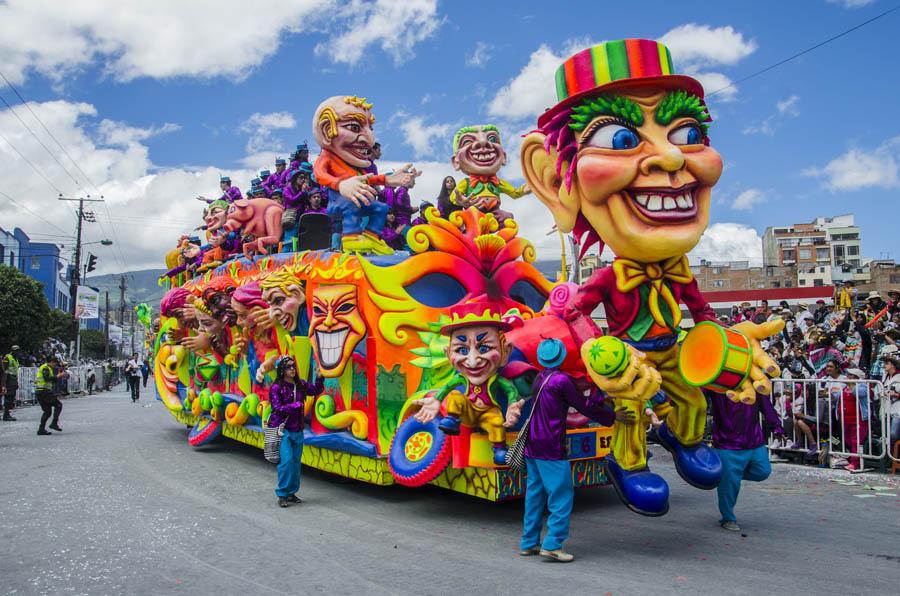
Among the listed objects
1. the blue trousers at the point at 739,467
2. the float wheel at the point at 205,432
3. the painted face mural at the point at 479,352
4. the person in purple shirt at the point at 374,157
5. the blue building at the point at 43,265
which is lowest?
the float wheel at the point at 205,432

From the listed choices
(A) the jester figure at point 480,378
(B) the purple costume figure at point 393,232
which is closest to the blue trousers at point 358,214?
(B) the purple costume figure at point 393,232

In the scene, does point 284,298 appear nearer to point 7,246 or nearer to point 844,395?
point 844,395

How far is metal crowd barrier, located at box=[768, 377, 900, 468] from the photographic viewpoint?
8.42 meters

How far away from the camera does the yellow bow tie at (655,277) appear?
5.05 m

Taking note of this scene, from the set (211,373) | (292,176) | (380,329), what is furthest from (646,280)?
(211,373)

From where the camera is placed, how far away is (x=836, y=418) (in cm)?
893

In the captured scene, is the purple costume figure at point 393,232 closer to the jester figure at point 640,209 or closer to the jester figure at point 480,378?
the jester figure at point 480,378

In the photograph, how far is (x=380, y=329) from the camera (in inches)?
271

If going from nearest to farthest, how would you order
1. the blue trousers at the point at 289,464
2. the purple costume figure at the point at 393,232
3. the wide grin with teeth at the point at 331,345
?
the blue trousers at the point at 289,464 < the wide grin with teeth at the point at 331,345 < the purple costume figure at the point at 393,232

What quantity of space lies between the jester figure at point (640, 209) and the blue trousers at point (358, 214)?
117 inches

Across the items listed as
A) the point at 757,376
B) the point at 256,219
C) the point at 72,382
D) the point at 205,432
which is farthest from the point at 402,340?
the point at 72,382

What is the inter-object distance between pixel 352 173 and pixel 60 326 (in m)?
31.1

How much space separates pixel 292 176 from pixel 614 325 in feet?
20.7

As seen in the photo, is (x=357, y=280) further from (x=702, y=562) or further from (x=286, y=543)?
(x=702, y=562)
